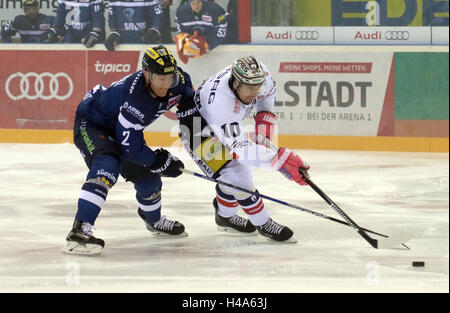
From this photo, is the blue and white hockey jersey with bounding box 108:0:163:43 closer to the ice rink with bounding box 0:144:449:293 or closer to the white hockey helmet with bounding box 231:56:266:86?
the ice rink with bounding box 0:144:449:293

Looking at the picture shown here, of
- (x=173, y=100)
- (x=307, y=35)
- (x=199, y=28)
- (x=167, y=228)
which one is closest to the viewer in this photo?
(x=173, y=100)

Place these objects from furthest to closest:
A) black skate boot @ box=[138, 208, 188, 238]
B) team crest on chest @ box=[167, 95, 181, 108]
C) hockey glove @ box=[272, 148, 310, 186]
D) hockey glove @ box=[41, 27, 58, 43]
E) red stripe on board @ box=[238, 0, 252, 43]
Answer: hockey glove @ box=[41, 27, 58, 43] < red stripe on board @ box=[238, 0, 252, 43] < black skate boot @ box=[138, 208, 188, 238] < team crest on chest @ box=[167, 95, 181, 108] < hockey glove @ box=[272, 148, 310, 186]

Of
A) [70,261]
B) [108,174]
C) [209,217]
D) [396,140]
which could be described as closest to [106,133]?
[108,174]

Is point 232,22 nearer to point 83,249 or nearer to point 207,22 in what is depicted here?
point 207,22

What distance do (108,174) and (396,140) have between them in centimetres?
459

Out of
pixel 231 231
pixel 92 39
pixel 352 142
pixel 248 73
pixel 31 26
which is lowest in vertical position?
pixel 352 142

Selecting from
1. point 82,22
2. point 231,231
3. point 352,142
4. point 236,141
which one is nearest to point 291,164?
point 236,141

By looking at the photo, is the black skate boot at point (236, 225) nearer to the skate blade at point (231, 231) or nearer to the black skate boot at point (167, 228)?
the skate blade at point (231, 231)

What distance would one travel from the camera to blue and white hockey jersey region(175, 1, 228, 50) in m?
9.38

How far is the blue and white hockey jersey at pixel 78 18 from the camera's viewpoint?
32.0ft

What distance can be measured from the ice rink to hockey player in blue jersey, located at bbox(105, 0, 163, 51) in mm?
1898

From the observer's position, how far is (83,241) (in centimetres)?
483

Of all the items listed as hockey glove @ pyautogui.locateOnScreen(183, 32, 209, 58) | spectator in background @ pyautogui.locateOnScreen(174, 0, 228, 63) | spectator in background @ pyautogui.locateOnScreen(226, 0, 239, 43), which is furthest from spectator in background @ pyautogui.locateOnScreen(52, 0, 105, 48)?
spectator in background @ pyautogui.locateOnScreen(226, 0, 239, 43)

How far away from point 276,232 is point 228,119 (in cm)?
69
